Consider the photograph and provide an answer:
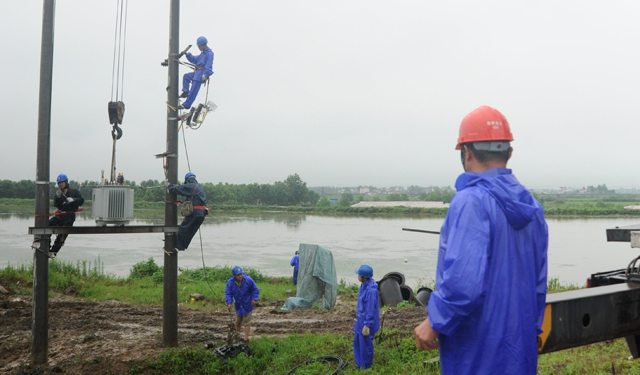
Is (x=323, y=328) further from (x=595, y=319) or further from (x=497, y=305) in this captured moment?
(x=497, y=305)

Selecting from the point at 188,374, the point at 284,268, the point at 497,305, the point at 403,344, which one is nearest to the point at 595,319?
the point at 497,305

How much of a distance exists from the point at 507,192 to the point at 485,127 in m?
0.33

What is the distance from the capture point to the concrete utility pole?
6.18m

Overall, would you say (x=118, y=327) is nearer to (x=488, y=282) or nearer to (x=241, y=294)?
(x=241, y=294)

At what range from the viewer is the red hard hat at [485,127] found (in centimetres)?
199

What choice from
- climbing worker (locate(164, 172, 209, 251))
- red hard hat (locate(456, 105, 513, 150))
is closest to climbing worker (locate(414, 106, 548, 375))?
red hard hat (locate(456, 105, 513, 150))

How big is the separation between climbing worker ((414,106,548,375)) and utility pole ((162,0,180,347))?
5627 mm

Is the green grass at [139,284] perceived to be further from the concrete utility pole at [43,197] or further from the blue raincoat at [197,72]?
the blue raincoat at [197,72]

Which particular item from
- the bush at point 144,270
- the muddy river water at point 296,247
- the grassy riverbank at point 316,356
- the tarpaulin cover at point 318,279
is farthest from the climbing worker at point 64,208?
the muddy river water at point 296,247

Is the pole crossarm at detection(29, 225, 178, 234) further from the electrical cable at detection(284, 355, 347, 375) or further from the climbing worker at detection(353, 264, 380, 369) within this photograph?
the climbing worker at detection(353, 264, 380, 369)

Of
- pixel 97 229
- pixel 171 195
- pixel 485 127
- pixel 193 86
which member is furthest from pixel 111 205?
pixel 485 127

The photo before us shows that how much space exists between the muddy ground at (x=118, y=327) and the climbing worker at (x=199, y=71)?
3928mm

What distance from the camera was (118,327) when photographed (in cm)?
851

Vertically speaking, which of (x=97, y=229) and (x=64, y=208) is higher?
(x=64, y=208)
